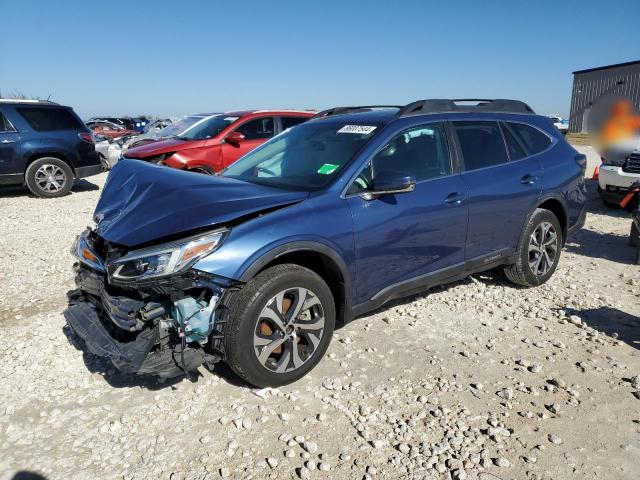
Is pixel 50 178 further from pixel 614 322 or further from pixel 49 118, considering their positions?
pixel 614 322

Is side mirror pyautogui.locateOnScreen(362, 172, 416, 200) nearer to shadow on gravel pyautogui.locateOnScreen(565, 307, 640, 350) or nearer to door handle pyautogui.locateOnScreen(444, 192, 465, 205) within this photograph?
door handle pyautogui.locateOnScreen(444, 192, 465, 205)

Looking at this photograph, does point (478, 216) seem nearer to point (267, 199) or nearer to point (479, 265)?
point (479, 265)

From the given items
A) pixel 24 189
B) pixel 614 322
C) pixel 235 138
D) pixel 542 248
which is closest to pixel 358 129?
pixel 542 248

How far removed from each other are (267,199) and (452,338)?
192 centimetres

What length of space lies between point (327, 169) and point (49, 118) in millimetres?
9060

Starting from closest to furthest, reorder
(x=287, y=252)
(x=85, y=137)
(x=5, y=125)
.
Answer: (x=287, y=252) < (x=5, y=125) < (x=85, y=137)

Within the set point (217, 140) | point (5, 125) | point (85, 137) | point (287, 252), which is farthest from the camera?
point (85, 137)

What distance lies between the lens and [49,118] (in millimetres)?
10461

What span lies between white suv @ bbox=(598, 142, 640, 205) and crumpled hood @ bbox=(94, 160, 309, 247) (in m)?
6.88

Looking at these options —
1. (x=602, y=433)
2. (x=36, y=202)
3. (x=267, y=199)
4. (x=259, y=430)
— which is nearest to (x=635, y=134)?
(x=602, y=433)

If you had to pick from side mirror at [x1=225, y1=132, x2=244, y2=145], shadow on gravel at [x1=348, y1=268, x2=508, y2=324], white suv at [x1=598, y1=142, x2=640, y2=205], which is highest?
side mirror at [x1=225, y1=132, x2=244, y2=145]

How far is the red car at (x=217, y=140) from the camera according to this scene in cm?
873

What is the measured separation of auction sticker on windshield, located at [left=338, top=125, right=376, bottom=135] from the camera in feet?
12.7

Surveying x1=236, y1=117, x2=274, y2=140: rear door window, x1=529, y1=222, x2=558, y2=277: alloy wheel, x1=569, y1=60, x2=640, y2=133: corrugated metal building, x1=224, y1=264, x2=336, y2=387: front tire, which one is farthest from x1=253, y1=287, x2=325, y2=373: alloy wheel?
x1=569, y1=60, x2=640, y2=133: corrugated metal building
